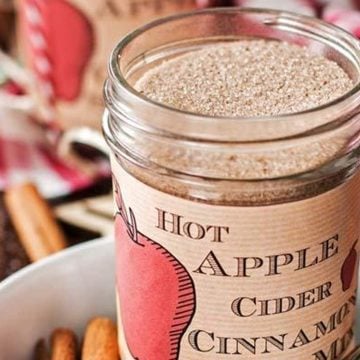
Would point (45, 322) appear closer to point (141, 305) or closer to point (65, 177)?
point (141, 305)

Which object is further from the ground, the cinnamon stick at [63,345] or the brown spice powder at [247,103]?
the brown spice powder at [247,103]

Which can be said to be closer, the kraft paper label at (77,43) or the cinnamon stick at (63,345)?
the cinnamon stick at (63,345)

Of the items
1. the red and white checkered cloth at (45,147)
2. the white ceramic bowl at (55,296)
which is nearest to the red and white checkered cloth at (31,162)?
the red and white checkered cloth at (45,147)

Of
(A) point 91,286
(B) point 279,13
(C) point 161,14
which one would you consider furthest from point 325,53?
(C) point 161,14

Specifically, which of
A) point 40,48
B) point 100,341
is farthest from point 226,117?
point 40,48

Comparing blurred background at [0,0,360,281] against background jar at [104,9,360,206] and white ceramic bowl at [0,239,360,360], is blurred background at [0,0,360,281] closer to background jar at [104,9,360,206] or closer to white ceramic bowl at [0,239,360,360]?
white ceramic bowl at [0,239,360,360]

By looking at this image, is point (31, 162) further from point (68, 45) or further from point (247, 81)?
point (247, 81)

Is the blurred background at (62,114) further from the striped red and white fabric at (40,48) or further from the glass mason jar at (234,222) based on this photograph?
the glass mason jar at (234,222)
